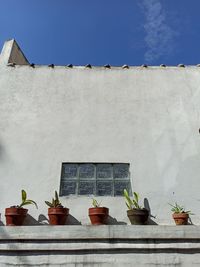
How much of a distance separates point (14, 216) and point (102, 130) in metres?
2.39

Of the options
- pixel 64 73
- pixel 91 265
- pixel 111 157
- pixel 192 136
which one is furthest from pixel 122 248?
pixel 64 73

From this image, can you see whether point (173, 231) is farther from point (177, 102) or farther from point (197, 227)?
point (177, 102)

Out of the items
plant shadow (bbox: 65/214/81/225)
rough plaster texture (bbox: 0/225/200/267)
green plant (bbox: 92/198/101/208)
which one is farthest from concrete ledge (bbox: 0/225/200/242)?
green plant (bbox: 92/198/101/208)

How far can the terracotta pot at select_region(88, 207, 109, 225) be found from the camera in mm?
4969

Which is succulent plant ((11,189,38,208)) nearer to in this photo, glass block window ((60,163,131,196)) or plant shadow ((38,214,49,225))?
plant shadow ((38,214,49,225))

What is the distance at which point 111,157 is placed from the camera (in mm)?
5891

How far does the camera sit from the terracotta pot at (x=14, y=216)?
16.2 ft

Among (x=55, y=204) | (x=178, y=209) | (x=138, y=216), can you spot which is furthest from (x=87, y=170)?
(x=178, y=209)

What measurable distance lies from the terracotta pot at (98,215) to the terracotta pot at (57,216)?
44cm

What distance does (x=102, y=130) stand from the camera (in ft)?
20.4

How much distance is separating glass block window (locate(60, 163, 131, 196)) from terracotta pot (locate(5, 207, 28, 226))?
81 centimetres

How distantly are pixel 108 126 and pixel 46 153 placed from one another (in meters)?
1.38

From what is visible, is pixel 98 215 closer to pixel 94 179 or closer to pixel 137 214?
pixel 137 214

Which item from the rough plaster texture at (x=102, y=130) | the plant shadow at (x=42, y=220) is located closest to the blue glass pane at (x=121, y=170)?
the rough plaster texture at (x=102, y=130)
